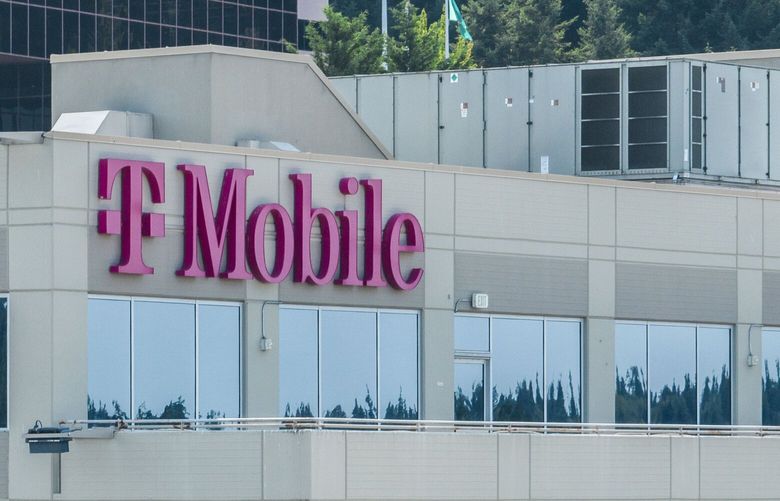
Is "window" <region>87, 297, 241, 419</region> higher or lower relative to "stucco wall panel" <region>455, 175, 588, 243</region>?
lower

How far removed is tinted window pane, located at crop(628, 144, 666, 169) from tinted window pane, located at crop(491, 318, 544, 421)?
616 cm

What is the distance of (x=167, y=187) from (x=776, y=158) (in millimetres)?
16973

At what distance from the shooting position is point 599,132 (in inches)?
1714

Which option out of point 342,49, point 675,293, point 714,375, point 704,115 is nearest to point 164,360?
point 675,293

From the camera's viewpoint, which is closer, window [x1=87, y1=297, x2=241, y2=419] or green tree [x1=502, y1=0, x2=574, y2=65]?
window [x1=87, y1=297, x2=241, y2=419]

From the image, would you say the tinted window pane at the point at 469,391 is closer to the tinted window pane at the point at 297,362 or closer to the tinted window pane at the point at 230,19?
the tinted window pane at the point at 297,362

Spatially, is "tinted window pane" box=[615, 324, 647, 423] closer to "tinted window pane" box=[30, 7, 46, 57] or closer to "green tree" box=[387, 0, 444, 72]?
"green tree" box=[387, 0, 444, 72]

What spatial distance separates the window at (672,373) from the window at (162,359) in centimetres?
916

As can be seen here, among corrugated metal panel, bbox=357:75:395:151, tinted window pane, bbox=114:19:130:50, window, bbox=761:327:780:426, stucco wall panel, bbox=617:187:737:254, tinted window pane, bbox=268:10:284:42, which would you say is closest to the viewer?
stucco wall panel, bbox=617:187:737:254

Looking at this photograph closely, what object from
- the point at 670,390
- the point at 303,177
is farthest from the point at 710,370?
the point at 303,177

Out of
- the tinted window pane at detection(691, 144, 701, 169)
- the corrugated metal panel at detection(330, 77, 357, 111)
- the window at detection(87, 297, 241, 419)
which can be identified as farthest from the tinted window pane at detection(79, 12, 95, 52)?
the window at detection(87, 297, 241, 419)

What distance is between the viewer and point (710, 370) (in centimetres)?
4084

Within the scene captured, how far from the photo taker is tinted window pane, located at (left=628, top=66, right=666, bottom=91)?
42.9 m

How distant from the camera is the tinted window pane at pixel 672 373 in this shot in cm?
3994
